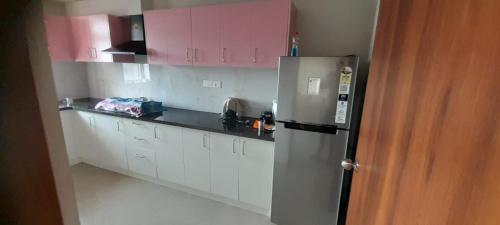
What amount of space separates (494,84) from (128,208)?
8.45 ft

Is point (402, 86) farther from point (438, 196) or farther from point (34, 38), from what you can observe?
point (34, 38)

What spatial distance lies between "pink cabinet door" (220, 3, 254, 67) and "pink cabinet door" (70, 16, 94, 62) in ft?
6.21

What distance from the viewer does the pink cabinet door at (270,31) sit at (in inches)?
70.6

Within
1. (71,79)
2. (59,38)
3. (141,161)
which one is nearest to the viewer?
(141,161)

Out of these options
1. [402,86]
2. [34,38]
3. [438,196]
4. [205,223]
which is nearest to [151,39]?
[205,223]

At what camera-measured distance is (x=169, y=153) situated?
2299mm

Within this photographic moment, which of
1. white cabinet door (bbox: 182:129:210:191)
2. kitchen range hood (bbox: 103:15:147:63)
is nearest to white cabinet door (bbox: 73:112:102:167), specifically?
kitchen range hood (bbox: 103:15:147:63)

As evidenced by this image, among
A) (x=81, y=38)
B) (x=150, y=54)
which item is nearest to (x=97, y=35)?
(x=81, y=38)

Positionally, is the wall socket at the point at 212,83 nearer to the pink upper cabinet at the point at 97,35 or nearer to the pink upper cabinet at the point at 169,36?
the pink upper cabinet at the point at 169,36

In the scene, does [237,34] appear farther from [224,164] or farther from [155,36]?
[224,164]

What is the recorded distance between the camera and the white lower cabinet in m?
1.98

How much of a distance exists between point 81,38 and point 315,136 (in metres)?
3.08

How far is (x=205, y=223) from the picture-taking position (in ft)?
6.42

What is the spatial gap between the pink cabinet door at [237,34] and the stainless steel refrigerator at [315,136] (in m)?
0.50
